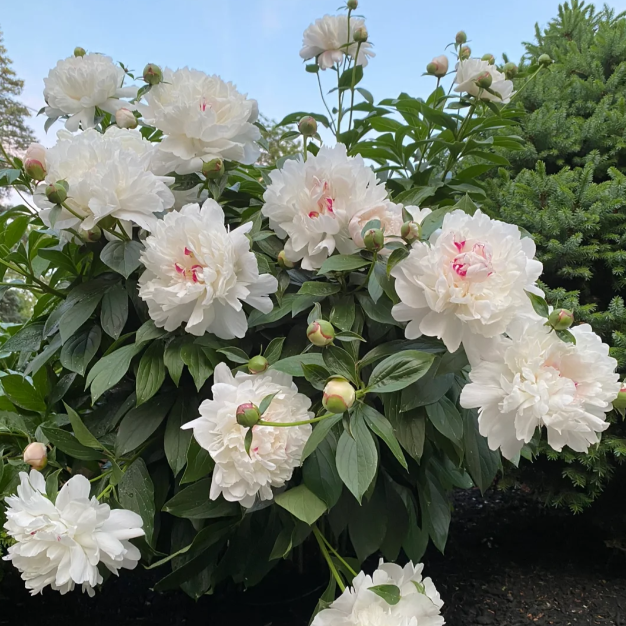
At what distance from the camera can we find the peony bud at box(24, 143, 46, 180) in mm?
736

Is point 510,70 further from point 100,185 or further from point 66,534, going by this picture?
point 66,534

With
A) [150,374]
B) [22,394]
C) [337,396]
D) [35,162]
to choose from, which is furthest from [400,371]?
[22,394]

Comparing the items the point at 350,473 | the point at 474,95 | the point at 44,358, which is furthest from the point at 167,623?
the point at 474,95

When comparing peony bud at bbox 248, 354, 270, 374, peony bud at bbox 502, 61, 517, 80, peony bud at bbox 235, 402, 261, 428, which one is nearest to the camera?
peony bud at bbox 235, 402, 261, 428

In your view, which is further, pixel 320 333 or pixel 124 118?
pixel 124 118

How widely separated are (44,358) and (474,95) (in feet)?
2.98

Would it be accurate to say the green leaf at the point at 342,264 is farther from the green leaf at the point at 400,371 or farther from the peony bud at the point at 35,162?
the peony bud at the point at 35,162

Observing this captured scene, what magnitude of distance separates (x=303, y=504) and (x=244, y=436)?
0.38ft

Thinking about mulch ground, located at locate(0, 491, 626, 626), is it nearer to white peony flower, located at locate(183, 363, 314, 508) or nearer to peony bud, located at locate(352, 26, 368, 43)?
white peony flower, located at locate(183, 363, 314, 508)

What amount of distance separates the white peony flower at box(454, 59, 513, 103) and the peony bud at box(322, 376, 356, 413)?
681 mm

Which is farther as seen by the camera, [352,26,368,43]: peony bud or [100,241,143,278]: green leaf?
[352,26,368,43]: peony bud

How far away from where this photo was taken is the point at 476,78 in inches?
37.4

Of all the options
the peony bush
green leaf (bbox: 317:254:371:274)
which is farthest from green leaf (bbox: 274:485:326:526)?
green leaf (bbox: 317:254:371:274)

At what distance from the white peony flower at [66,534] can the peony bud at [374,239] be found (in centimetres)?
45
